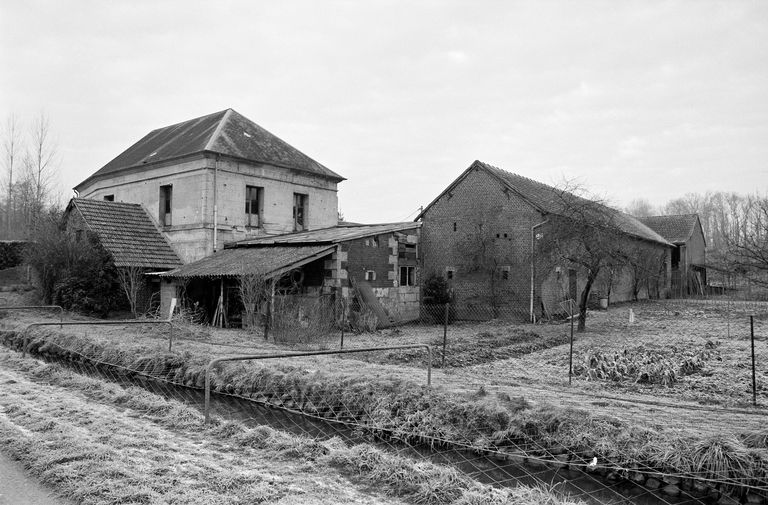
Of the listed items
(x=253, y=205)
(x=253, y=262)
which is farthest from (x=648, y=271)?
(x=253, y=262)

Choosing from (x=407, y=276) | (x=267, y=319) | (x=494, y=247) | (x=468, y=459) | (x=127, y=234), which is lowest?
(x=468, y=459)

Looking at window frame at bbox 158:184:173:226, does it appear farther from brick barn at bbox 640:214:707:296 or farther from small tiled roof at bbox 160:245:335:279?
brick barn at bbox 640:214:707:296

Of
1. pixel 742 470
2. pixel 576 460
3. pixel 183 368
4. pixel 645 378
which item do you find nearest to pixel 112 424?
pixel 183 368

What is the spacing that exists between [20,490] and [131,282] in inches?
737

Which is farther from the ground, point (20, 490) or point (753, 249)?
point (753, 249)

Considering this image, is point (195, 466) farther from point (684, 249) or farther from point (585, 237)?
→ point (684, 249)

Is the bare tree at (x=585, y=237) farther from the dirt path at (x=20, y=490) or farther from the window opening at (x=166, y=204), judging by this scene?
the dirt path at (x=20, y=490)

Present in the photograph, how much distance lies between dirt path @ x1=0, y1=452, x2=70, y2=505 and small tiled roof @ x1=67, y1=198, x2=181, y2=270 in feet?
61.1

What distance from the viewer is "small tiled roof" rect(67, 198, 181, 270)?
23766 mm

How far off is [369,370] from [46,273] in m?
18.4

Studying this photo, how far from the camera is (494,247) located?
24406mm

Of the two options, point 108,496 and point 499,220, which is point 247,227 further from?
point 108,496

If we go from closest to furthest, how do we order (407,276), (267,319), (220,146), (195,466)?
(195,466), (267,319), (407,276), (220,146)

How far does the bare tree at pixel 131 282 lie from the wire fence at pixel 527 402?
6744mm
